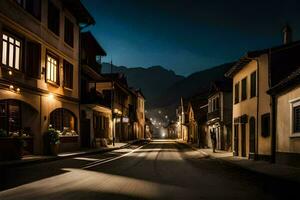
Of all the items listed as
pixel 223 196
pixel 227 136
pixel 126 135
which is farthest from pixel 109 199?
pixel 126 135

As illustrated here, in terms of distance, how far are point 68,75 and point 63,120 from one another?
3.48 meters

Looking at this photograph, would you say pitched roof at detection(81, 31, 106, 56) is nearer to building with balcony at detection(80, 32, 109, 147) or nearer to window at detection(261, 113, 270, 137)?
building with balcony at detection(80, 32, 109, 147)

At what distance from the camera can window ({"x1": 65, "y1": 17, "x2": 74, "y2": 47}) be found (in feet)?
99.5

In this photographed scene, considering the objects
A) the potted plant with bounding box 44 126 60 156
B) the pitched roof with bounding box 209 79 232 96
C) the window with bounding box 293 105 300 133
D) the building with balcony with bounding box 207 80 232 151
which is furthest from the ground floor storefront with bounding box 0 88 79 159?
the pitched roof with bounding box 209 79 232 96

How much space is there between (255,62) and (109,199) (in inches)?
680

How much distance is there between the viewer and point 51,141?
2394 cm

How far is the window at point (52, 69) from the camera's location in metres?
26.3

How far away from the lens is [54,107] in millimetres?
26906

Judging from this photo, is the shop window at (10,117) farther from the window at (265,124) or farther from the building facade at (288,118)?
the window at (265,124)

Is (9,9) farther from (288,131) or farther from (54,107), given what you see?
(288,131)

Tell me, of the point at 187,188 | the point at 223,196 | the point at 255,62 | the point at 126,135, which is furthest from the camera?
the point at 126,135

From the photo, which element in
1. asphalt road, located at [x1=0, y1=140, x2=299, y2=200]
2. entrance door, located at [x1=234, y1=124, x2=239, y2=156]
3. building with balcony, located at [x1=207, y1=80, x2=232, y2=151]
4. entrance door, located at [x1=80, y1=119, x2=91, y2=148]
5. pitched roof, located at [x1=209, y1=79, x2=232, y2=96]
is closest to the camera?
asphalt road, located at [x1=0, y1=140, x2=299, y2=200]

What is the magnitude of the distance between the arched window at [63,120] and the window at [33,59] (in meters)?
4.29

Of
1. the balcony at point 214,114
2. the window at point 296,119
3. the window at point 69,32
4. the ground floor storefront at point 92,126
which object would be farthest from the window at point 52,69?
the balcony at point 214,114
